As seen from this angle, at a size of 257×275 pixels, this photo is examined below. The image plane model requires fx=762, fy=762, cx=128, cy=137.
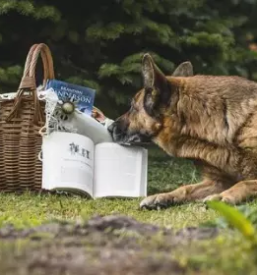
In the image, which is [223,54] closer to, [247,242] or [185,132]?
[185,132]

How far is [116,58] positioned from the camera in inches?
241

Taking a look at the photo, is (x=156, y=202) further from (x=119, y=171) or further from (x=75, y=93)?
(x=75, y=93)

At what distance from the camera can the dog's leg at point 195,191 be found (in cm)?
420

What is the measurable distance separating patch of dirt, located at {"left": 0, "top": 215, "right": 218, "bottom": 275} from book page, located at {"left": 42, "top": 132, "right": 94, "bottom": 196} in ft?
7.35

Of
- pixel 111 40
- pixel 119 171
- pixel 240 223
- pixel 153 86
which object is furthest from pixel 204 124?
pixel 240 223

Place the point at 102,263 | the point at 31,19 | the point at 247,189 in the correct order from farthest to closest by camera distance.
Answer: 1. the point at 31,19
2. the point at 247,189
3. the point at 102,263

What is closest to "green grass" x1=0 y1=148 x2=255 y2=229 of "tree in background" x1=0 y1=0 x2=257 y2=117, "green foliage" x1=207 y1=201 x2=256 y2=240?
"tree in background" x1=0 y1=0 x2=257 y2=117

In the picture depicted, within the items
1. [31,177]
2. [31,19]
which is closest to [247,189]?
[31,177]

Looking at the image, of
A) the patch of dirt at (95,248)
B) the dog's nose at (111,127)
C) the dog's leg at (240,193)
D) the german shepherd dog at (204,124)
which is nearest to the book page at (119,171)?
the dog's nose at (111,127)

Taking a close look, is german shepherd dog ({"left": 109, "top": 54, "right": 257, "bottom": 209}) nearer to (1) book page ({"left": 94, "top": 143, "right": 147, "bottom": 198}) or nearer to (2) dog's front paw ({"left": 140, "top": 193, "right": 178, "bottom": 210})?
(2) dog's front paw ({"left": 140, "top": 193, "right": 178, "bottom": 210})

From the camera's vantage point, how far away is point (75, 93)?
483 centimetres

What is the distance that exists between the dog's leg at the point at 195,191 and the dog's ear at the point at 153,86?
50 centimetres

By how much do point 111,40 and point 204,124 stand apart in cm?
194

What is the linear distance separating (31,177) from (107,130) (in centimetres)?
57
